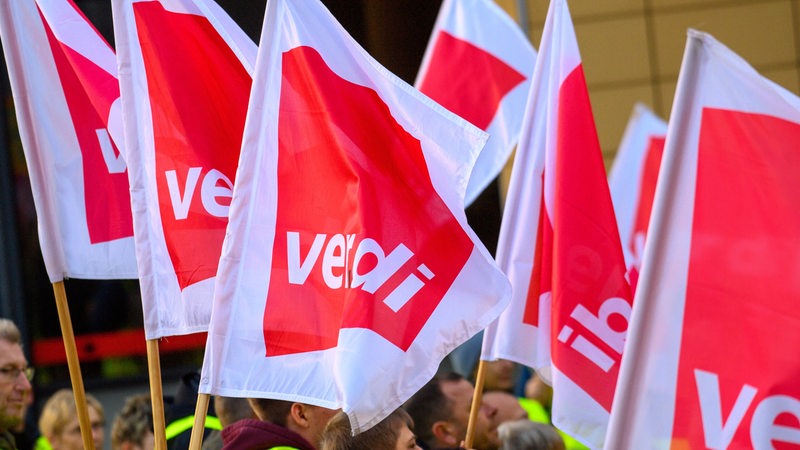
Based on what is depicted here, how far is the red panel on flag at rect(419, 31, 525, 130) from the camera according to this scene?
7031 mm

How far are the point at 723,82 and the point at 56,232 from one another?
8.36ft

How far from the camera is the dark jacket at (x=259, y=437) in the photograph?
4.13 m

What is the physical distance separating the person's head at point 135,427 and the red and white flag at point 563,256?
1.74 meters

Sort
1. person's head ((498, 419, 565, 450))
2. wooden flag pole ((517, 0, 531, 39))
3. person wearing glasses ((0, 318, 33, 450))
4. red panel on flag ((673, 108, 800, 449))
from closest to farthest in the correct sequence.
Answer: red panel on flag ((673, 108, 800, 449)) → person wearing glasses ((0, 318, 33, 450)) → person's head ((498, 419, 565, 450)) → wooden flag pole ((517, 0, 531, 39))

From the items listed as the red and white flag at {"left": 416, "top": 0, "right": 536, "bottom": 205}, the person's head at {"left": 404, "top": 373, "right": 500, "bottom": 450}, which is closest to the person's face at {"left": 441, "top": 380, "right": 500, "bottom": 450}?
the person's head at {"left": 404, "top": 373, "right": 500, "bottom": 450}

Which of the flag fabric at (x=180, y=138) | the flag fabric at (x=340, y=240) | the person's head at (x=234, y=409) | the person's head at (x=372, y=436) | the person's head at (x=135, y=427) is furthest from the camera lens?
the person's head at (x=135, y=427)

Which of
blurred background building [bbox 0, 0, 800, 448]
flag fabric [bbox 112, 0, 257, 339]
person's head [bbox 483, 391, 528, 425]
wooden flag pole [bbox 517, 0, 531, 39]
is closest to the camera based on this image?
flag fabric [bbox 112, 0, 257, 339]

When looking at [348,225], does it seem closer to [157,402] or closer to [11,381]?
[157,402]

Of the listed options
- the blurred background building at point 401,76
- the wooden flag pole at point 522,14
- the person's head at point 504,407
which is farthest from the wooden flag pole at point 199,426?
the wooden flag pole at point 522,14

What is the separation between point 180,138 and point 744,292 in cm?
217

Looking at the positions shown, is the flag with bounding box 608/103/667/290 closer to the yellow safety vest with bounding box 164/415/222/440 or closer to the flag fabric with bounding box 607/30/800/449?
the yellow safety vest with bounding box 164/415/222/440

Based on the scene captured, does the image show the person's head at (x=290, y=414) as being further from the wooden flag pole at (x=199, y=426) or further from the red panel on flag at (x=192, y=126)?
the red panel on flag at (x=192, y=126)

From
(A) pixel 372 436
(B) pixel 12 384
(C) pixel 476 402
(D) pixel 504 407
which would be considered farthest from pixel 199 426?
(D) pixel 504 407

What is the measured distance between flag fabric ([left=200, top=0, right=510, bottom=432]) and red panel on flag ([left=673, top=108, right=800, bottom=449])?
105 centimetres
